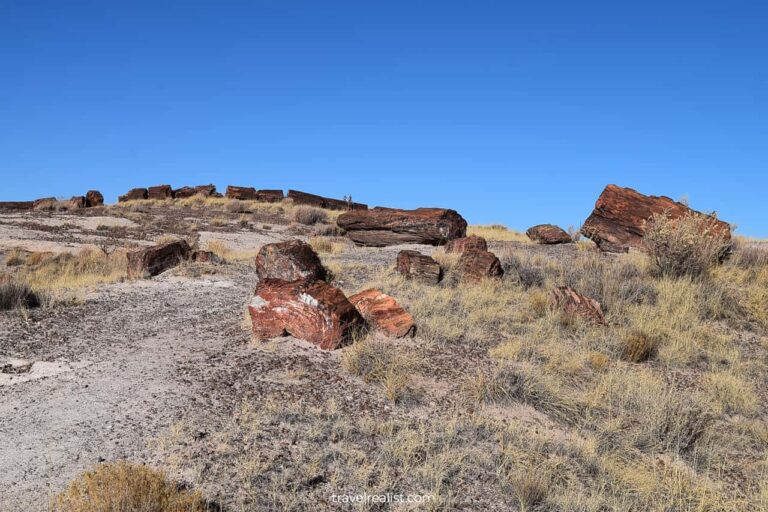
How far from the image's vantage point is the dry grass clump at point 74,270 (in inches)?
445

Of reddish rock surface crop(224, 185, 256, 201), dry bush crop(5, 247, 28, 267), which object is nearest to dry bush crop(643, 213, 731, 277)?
dry bush crop(5, 247, 28, 267)

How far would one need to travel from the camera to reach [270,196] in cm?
3288

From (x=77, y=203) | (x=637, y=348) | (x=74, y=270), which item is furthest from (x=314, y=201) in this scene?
(x=637, y=348)

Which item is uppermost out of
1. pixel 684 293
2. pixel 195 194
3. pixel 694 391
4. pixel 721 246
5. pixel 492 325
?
pixel 195 194

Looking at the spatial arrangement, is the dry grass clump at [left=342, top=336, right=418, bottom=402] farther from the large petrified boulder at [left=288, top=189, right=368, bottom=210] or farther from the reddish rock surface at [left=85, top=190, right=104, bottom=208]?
the reddish rock surface at [left=85, top=190, right=104, bottom=208]

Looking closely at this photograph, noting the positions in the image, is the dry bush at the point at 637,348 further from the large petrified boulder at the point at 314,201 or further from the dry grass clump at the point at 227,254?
the large petrified boulder at the point at 314,201

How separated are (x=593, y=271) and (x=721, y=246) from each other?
248 cm

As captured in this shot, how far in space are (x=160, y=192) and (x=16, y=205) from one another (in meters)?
7.13

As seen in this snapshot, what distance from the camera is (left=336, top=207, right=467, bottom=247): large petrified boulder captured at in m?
16.7

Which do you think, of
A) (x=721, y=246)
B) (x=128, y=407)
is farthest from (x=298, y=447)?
(x=721, y=246)

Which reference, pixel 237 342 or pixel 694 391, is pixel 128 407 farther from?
pixel 694 391

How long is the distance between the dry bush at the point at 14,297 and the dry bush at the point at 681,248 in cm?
1053

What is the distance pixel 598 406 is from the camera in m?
6.34

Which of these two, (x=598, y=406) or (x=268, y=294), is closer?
(x=598, y=406)
